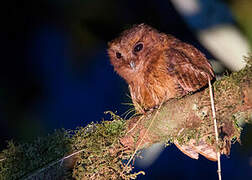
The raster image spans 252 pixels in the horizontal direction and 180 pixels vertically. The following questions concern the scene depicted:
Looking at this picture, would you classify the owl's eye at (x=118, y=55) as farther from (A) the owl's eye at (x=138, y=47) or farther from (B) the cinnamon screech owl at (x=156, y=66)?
(A) the owl's eye at (x=138, y=47)

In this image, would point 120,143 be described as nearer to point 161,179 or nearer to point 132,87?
point 132,87

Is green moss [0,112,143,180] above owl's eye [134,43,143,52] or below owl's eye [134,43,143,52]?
below

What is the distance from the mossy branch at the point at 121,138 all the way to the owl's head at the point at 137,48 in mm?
553

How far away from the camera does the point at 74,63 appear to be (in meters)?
2.30

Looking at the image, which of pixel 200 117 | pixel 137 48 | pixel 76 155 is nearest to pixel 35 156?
pixel 76 155

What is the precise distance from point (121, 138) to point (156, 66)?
1.72ft

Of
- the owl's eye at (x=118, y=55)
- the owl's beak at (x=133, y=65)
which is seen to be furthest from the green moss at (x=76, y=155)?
the owl's eye at (x=118, y=55)

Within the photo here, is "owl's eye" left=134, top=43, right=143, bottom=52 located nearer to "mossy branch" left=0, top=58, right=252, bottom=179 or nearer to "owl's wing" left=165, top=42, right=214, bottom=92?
"owl's wing" left=165, top=42, right=214, bottom=92

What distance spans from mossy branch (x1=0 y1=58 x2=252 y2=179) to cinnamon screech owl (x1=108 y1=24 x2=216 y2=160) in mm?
254

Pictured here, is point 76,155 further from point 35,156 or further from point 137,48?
point 137,48

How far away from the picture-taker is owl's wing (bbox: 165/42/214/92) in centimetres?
116

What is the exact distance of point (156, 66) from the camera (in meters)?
1.29

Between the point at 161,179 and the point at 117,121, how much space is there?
5.64 feet

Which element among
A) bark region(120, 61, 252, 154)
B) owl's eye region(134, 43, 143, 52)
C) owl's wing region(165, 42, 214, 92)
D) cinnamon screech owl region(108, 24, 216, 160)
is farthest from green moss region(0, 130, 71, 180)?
owl's eye region(134, 43, 143, 52)
